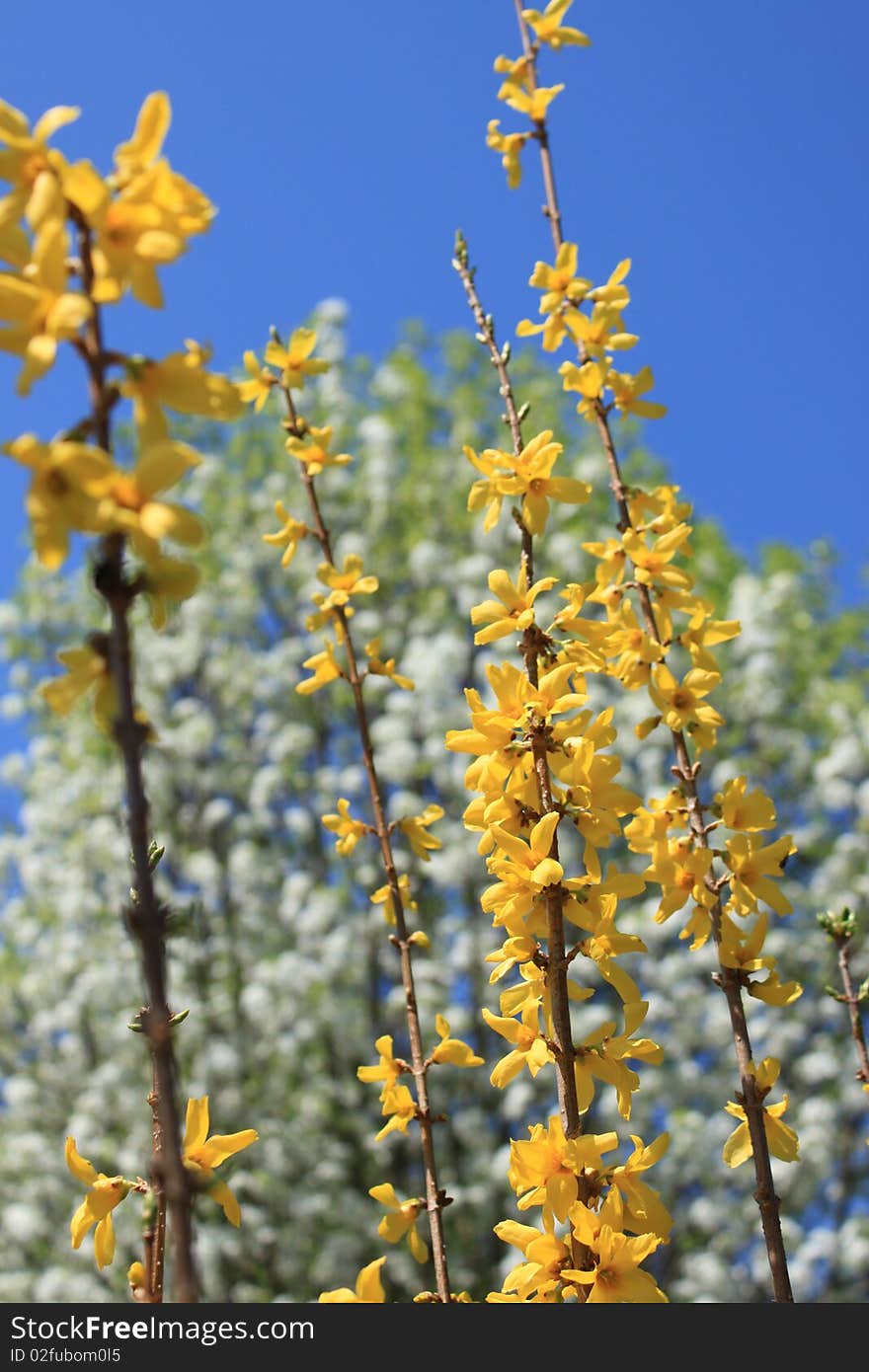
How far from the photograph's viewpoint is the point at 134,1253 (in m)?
7.99

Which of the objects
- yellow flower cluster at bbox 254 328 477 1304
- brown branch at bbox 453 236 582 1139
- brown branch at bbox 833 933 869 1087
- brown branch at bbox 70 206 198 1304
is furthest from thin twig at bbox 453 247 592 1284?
brown branch at bbox 70 206 198 1304

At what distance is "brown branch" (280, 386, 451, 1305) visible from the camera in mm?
1909

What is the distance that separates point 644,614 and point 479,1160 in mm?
7565

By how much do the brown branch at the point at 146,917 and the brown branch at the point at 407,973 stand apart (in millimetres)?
1141

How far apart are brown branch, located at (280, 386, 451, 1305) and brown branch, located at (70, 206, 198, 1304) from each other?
3.74ft

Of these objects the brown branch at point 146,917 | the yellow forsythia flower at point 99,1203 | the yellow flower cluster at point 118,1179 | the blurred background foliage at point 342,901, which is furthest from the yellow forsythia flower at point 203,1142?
the blurred background foliage at point 342,901

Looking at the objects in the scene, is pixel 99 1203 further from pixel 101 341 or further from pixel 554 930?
pixel 101 341
